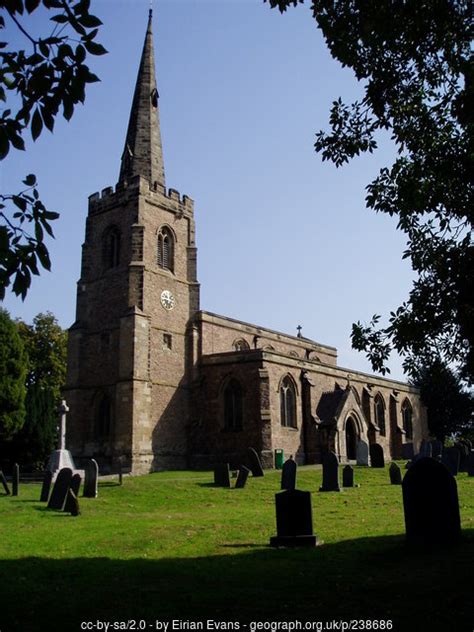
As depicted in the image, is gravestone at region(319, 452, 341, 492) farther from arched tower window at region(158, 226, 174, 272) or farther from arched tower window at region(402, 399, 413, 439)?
arched tower window at region(402, 399, 413, 439)

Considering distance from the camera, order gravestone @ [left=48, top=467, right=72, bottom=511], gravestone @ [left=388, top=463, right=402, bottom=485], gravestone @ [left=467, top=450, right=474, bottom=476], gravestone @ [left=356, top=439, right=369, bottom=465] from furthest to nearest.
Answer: gravestone @ [left=356, top=439, right=369, bottom=465], gravestone @ [left=467, top=450, right=474, bottom=476], gravestone @ [left=388, top=463, right=402, bottom=485], gravestone @ [left=48, top=467, right=72, bottom=511]

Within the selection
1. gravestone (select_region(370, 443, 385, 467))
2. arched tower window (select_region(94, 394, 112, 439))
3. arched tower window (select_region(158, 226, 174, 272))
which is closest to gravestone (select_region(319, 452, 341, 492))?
gravestone (select_region(370, 443, 385, 467))

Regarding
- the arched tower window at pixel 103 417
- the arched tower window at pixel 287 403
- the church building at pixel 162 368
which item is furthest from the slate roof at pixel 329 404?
the arched tower window at pixel 103 417

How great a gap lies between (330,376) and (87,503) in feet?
72.0

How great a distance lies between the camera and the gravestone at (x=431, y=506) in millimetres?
8836

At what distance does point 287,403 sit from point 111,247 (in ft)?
42.7

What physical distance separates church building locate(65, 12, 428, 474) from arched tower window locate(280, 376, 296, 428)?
6 centimetres

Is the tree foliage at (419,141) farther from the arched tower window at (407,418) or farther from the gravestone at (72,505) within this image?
the arched tower window at (407,418)

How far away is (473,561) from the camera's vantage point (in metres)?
7.67

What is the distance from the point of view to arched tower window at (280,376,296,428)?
3203 cm

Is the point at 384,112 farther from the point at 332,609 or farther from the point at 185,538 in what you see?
the point at 185,538

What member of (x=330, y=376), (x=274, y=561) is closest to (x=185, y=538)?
(x=274, y=561)

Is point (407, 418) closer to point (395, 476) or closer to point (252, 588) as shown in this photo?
point (395, 476)

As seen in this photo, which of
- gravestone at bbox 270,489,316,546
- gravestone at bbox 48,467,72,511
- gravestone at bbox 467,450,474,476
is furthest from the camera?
gravestone at bbox 467,450,474,476
